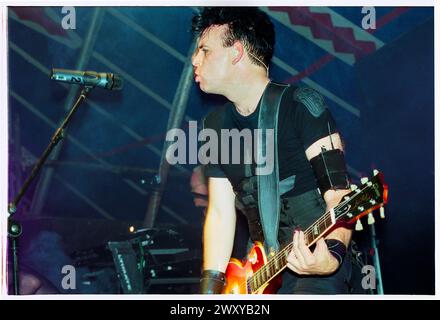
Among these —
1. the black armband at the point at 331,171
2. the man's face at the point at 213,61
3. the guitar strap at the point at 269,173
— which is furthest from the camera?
the man's face at the point at 213,61

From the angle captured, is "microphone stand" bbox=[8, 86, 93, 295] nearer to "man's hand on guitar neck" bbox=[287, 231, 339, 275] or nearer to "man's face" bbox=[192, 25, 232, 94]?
"man's face" bbox=[192, 25, 232, 94]

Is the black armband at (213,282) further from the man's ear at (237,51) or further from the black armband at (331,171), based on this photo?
the man's ear at (237,51)

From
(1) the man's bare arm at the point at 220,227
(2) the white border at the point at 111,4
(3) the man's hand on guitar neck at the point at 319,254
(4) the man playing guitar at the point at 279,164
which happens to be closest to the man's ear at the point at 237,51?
(4) the man playing guitar at the point at 279,164

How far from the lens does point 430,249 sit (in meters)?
3.87

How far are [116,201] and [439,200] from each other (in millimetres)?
2437

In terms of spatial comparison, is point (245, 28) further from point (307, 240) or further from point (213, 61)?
point (307, 240)

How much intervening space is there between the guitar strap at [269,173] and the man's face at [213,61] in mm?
310

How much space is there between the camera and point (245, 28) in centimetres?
341

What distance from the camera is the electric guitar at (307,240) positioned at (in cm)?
260

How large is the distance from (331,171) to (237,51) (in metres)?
1.02

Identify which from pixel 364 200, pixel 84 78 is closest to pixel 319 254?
pixel 364 200

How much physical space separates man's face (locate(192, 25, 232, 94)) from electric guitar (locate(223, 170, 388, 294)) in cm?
100
